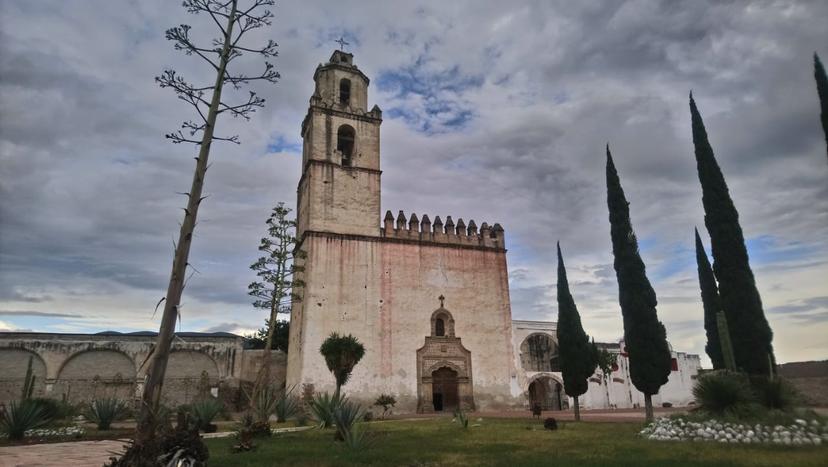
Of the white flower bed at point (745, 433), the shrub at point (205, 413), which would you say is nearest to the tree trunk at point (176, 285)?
the shrub at point (205, 413)

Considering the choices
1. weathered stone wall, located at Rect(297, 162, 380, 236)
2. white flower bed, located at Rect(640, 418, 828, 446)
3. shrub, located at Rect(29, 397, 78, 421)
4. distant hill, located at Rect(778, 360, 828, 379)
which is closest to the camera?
white flower bed, located at Rect(640, 418, 828, 446)

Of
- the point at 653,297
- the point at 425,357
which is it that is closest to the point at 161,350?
the point at 653,297

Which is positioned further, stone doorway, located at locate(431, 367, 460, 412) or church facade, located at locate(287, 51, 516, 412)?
stone doorway, located at locate(431, 367, 460, 412)

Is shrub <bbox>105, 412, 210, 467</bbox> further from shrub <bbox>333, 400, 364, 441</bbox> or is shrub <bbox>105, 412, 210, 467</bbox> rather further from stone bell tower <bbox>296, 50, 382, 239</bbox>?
stone bell tower <bbox>296, 50, 382, 239</bbox>

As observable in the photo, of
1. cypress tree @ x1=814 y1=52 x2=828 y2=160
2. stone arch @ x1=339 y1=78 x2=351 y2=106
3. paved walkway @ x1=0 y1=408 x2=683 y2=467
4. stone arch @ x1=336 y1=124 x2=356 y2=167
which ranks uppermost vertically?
stone arch @ x1=339 y1=78 x2=351 y2=106

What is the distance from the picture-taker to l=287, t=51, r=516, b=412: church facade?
22.8 metres

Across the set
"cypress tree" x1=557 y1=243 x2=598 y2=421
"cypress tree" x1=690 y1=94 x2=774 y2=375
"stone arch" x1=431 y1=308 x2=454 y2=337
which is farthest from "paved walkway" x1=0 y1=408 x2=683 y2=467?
"stone arch" x1=431 y1=308 x2=454 y2=337

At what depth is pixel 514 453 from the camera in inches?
326

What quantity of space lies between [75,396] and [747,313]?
28.7 metres

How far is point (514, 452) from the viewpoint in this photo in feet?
27.6

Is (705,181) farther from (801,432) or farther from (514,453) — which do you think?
(514,453)

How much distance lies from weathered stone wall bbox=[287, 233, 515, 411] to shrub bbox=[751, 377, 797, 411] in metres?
14.5

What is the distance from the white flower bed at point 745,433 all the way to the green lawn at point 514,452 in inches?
21.2

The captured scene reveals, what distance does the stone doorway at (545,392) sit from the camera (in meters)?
27.6
